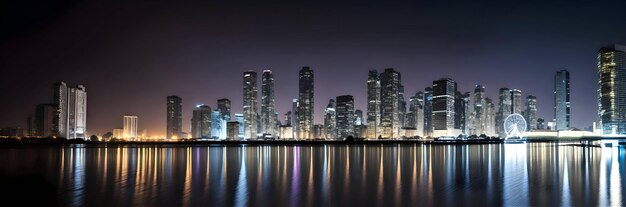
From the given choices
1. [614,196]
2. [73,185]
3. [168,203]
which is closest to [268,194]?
[168,203]

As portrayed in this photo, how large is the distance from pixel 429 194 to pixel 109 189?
16016mm

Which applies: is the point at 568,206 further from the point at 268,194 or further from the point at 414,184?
the point at 268,194

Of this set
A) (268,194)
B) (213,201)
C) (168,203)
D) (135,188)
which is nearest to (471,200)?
(268,194)

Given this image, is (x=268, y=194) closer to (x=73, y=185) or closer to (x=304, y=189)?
(x=304, y=189)

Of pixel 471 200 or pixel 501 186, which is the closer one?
pixel 471 200

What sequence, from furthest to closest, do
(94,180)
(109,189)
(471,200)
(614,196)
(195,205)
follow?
1. (94,180)
2. (109,189)
3. (614,196)
4. (471,200)
5. (195,205)

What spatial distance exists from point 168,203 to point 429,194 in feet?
39.0

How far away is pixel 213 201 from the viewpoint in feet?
68.0

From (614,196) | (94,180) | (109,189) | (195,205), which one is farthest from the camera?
(94,180)

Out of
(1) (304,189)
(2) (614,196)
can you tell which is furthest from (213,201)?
(2) (614,196)

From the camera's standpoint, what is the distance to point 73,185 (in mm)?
27516

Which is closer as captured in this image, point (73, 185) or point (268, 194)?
point (268, 194)

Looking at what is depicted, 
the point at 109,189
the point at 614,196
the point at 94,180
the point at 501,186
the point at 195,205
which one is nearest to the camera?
the point at 195,205

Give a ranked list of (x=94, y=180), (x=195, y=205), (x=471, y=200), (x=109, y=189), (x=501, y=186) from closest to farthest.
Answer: (x=195, y=205) < (x=471, y=200) < (x=109, y=189) < (x=501, y=186) < (x=94, y=180)
